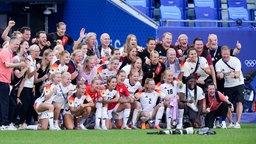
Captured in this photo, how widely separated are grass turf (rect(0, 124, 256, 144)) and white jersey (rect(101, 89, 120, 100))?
1.35 meters

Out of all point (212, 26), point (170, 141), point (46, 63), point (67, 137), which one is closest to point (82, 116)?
point (46, 63)

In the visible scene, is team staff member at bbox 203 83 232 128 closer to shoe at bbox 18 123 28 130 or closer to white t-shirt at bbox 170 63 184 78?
white t-shirt at bbox 170 63 184 78

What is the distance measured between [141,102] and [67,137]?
4.31 metres

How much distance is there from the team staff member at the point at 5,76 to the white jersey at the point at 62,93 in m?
1.06

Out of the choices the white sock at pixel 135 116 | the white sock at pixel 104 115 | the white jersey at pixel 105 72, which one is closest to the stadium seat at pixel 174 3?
the white jersey at pixel 105 72

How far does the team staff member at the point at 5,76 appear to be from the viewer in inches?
805

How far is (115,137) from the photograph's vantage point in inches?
717

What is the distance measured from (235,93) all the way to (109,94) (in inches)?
121

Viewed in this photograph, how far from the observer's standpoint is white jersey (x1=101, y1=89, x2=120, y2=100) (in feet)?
70.8

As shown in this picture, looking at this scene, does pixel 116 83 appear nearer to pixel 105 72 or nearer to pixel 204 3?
pixel 105 72

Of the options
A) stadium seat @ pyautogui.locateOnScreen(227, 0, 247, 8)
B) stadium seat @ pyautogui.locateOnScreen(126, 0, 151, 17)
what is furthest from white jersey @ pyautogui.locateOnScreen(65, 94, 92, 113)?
stadium seat @ pyautogui.locateOnScreen(227, 0, 247, 8)

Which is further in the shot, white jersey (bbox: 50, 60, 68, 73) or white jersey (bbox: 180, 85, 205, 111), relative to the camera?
white jersey (bbox: 180, 85, 205, 111)

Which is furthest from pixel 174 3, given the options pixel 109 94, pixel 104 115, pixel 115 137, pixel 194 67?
pixel 115 137

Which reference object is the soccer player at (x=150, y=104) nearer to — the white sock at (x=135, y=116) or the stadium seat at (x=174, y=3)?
the white sock at (x=135, y=116)
